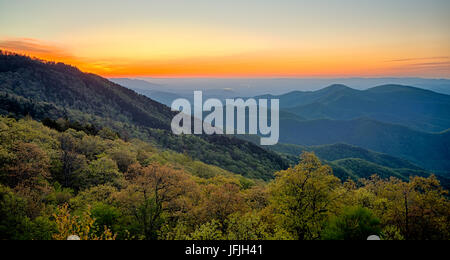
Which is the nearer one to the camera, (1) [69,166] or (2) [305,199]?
(2) [305,199]

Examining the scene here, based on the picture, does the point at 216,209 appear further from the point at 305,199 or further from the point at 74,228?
the point at 74,228

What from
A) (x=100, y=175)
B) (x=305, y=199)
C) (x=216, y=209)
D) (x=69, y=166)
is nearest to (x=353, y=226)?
(x=305, y=199)

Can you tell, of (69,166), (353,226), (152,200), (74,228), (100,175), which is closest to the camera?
(74,228)

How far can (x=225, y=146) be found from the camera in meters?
192

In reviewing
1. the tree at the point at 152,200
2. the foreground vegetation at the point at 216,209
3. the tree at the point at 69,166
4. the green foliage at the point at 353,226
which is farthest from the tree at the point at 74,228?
the tree at the point at 69,166

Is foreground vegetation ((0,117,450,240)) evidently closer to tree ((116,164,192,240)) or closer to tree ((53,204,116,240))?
tree ((116,164,192,240))

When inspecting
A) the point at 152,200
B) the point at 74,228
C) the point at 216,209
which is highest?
the point at 74,228

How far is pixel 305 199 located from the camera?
31859mm

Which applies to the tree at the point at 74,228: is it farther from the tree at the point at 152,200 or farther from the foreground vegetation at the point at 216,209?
the tree at the point at 152,200

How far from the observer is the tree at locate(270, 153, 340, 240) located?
30969 mm

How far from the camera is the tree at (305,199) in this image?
3097cm
